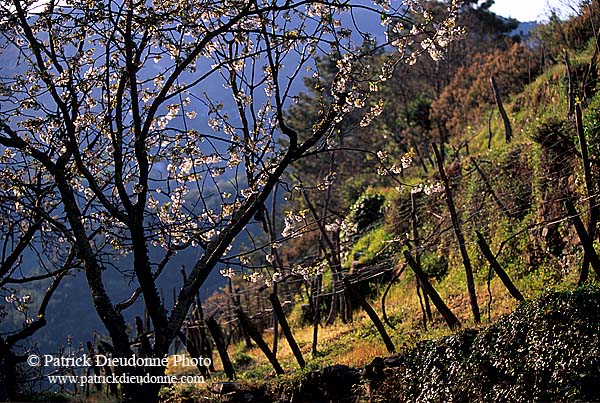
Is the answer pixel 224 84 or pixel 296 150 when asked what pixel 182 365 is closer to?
pixel 224 84

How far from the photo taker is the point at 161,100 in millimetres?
4949

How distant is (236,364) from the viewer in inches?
464

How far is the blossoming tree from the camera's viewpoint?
488 centimetres

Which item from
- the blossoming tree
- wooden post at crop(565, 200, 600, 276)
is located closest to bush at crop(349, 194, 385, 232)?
wooden post at crop(565, 200, 600, 276)

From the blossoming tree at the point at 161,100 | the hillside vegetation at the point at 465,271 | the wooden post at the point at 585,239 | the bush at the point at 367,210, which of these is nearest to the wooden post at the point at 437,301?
the hillside vegetation at the point at 465,271

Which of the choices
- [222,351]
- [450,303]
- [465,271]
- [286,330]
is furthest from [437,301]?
[222,351]

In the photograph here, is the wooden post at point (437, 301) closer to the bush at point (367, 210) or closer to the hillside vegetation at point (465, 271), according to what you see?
the hillside vegetation at point (465, 271)

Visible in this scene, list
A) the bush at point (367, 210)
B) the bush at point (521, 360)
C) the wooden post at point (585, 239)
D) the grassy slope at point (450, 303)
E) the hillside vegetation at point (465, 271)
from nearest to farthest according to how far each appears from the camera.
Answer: the bush at point (521, 360), the hillside vegetation at point (465, 271), the wooden post at point (585, 239), the grassy slope at point (450, 303), the bush at point (367, 210)

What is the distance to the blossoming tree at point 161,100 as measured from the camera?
4879 mm

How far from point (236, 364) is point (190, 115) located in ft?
20.7

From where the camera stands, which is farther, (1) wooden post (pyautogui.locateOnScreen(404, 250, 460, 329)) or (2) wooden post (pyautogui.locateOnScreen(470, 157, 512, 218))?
(2) wooden post (pyautogui.locateOnScreen(470, 157, 512, 218))

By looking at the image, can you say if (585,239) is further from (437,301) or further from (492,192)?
(492,192)

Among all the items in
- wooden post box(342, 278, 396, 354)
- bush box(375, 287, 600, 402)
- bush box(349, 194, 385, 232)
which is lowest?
bush box(375, 287, 600, 402)

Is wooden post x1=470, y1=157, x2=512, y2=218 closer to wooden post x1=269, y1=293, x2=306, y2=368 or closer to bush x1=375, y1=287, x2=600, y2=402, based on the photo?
wooden post x1=269, y1=293, x2=306, y2=368
